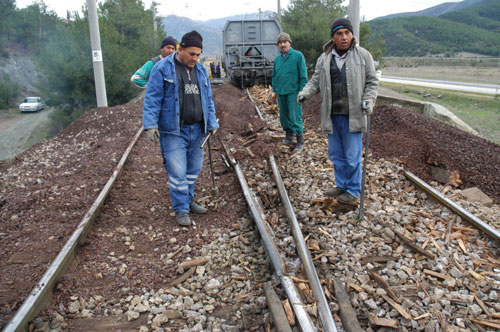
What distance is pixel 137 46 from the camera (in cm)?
3403

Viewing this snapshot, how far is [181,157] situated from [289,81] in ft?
10.2

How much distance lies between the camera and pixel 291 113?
23.9 ft

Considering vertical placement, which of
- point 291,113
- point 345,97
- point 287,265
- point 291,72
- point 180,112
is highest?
point 291,72

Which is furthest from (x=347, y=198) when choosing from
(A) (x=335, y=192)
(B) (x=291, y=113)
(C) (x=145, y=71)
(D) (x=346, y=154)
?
(C) (x=145, y=71)

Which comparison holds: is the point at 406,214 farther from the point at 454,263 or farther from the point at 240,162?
the point at 240,162

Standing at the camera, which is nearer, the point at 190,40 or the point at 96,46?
the point at 190,40

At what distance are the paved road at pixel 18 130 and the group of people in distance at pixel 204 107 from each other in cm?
2160

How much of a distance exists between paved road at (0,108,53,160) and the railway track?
21780 millimetres

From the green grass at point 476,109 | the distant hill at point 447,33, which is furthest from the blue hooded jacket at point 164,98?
the distant hill at point 447,33

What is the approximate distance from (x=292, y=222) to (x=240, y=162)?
2.60 meters

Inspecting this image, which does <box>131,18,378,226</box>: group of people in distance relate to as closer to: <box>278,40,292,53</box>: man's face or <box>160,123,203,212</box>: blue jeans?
<box>160,123,203,212</box>: blue jeans

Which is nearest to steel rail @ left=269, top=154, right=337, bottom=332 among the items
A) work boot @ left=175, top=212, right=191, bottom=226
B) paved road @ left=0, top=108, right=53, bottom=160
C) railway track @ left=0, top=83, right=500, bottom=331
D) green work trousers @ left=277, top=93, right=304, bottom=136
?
railway track @ left=0, top=83, right=500, bottom=331

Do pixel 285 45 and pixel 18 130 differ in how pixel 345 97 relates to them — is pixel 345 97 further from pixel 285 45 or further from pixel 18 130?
pixel 18 130

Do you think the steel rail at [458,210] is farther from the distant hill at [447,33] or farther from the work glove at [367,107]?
the distant hill at [447,33]
